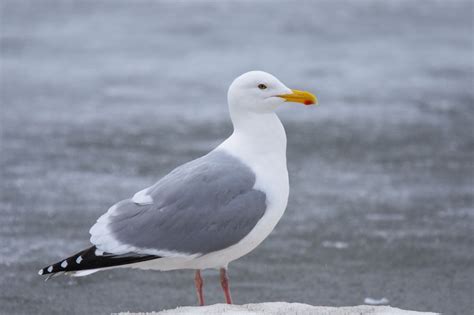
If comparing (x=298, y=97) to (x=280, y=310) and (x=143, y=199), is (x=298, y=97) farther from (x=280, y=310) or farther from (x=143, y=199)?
(x=280, y=310)

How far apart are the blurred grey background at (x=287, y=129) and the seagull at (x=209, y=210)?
0.73 meters

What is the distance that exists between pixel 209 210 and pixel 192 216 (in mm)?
82

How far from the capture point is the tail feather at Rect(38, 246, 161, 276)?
148 inches

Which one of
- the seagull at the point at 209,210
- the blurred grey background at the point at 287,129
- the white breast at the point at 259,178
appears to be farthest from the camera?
the blurred grey background at the point at 287,129

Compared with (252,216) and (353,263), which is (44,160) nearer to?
(353,263)

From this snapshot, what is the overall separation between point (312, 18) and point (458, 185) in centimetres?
632

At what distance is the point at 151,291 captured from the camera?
4.81 meters

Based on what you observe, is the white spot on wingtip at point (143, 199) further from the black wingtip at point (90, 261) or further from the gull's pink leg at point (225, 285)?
the gull's pink leg at point (225, 285)

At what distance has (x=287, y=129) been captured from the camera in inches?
314

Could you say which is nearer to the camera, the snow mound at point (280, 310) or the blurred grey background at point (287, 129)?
the snow mound at point (280, 310)

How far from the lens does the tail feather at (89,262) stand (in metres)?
3.77

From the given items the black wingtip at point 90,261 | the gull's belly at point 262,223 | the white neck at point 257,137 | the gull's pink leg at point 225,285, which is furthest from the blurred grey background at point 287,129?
the white neck at point 257,137

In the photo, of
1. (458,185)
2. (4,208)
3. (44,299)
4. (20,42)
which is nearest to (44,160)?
(4,208)

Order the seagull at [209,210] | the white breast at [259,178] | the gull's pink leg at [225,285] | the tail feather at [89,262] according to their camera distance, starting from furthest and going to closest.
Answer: the gull's pink leg at [225,285] → the white breast at [259,178] → the seagull at [209,210] → the tail feather at [89,262]
